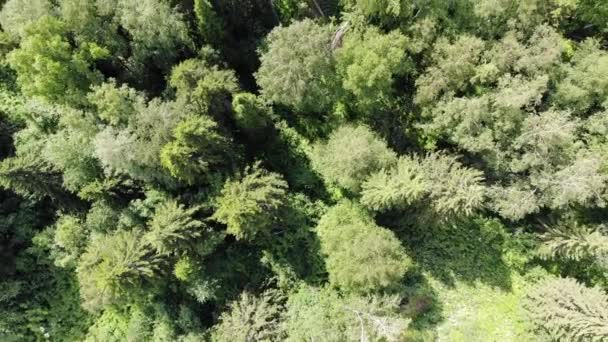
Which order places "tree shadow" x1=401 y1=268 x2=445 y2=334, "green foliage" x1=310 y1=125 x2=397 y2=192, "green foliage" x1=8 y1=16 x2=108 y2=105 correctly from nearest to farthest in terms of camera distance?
"green foliage" x1=310 y1=125 x2=397 y2=192 < "green foliage" x1=8 y1=16 x2=108 y2=105 < "tree shadow" x1=401 y1=268 x2=445 y2=334

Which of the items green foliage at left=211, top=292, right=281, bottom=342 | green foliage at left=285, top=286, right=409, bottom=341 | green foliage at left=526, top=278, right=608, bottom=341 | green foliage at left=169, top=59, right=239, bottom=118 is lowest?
green foliage at left=526, top=278, right=608, bottom=341

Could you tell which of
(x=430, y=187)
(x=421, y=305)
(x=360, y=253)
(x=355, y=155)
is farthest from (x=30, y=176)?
(x=421, y=305)

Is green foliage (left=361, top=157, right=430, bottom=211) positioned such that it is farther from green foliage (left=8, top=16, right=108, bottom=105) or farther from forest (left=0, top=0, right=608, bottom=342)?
green foliage (left=8, top=16, right=108, bottom=105)

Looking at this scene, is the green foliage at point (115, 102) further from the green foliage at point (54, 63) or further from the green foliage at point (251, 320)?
the green foliage at point (251, 320)

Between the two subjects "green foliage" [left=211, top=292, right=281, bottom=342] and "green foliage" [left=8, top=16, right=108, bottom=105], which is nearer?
"green foliage" [left=211, top=292, right=281, bottom=342]

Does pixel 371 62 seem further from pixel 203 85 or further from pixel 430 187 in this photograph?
pixel 203 85

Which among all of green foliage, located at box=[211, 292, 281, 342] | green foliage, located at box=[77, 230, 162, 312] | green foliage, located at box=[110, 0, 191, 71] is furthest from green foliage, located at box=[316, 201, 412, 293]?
green foliage, located at box=[110, 0, 191, 71]

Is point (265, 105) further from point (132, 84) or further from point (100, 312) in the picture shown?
point (100, 312)
